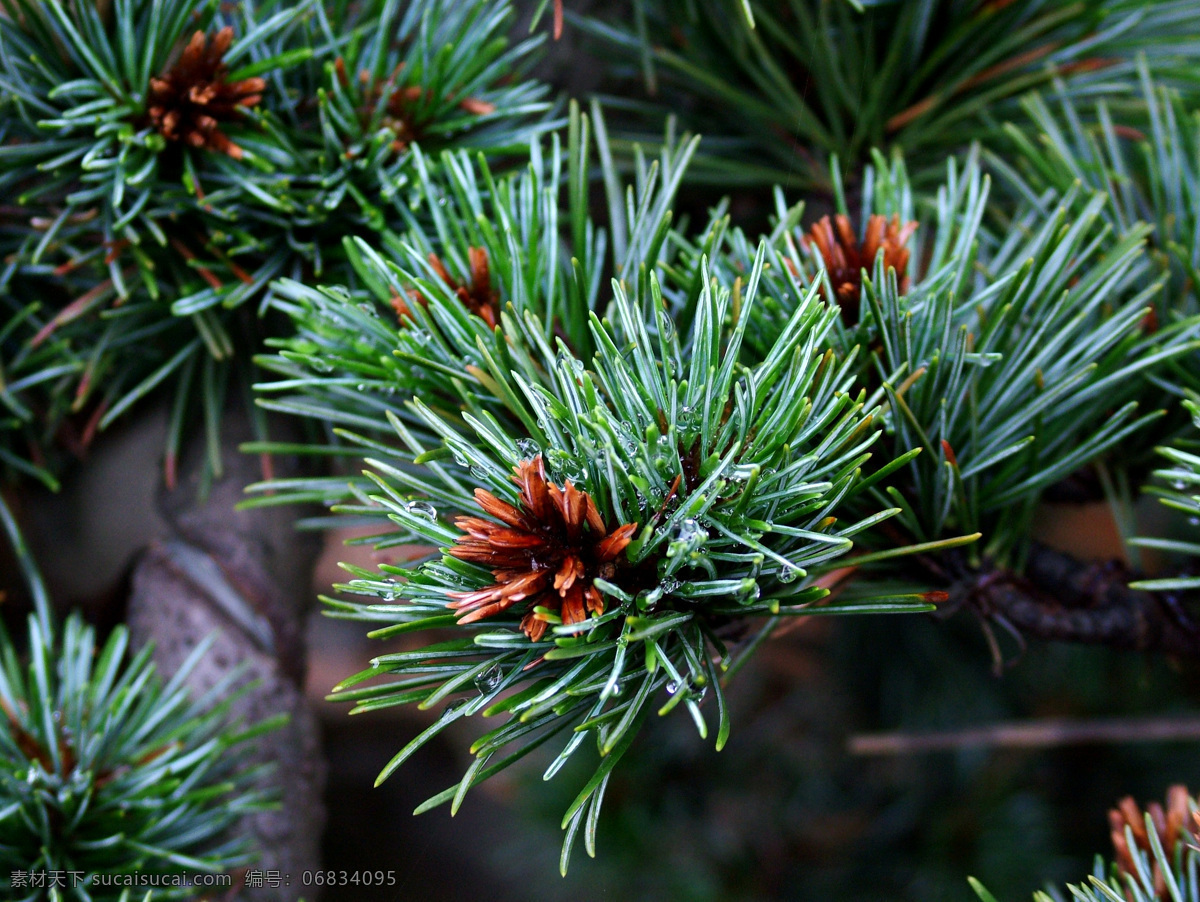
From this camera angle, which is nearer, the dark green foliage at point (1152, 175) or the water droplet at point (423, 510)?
the water droplet at point (423, 510)

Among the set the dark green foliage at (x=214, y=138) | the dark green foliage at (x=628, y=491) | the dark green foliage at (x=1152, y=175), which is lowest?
the dark green foliage at (x=628, y=491)

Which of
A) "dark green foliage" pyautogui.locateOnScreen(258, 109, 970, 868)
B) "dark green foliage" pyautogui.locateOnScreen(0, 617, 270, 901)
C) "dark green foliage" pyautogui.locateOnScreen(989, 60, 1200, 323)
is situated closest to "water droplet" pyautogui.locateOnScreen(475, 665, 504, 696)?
"dark green foliage" pyautogui.locateOnScreen(258, 109, 970, 868)

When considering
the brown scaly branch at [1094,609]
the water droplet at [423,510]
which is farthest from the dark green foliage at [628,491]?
the brown scaly branch at [1094,609]

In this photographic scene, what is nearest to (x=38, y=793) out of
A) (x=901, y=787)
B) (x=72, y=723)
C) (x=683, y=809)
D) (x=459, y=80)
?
(x=72, y=723)

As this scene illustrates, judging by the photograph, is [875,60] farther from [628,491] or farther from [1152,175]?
[628,491]

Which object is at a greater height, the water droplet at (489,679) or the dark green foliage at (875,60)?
the dark green foliage at (875,60)

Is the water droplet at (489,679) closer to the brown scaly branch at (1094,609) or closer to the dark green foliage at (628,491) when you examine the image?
the dark green foliage at (628,491)
